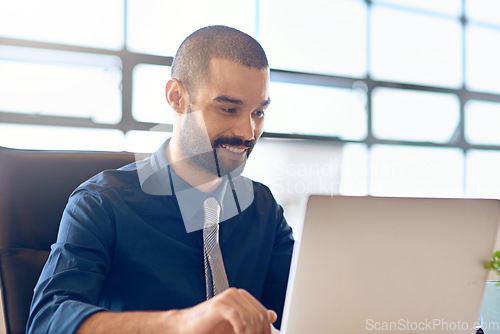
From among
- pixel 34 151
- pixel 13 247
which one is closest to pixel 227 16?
pixel 34 151

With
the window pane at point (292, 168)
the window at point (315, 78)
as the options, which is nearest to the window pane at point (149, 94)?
the window at point (315, 78)

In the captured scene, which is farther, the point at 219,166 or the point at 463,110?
the point at 463,110

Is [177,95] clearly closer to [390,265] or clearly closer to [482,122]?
[390,265]

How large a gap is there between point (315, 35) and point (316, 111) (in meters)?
0.46

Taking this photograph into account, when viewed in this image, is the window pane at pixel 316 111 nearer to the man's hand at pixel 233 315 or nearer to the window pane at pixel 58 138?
the window pane at pixel 58 138

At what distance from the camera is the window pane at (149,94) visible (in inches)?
83.5

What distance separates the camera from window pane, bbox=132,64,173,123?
2.12m

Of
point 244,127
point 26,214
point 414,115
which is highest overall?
point 414,115

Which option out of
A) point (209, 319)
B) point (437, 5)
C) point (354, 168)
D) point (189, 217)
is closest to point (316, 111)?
point (354, 168)

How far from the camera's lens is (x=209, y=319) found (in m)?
0.54

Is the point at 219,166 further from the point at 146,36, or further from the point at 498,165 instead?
the point at 498,165

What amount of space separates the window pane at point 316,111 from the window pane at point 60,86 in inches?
31.9

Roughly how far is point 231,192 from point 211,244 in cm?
28

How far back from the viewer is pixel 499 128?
3.15 m
